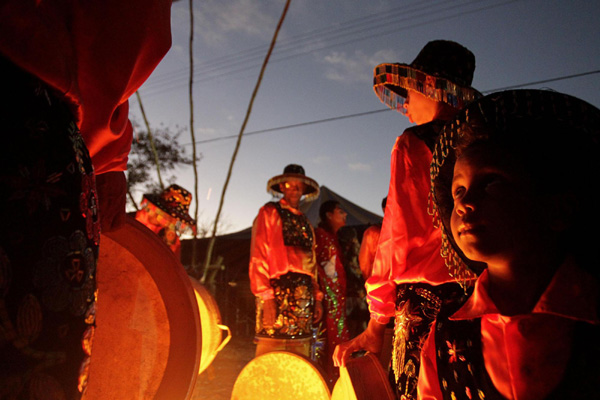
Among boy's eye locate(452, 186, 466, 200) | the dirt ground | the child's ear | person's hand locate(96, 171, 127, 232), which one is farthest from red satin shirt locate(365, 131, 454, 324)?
the dirt ground

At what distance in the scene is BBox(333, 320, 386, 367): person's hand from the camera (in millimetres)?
1684

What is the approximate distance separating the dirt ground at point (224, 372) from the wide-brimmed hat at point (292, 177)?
2.05 meters

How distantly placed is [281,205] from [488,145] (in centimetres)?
363

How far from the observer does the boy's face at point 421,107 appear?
1798 millimetres

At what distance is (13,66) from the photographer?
69 centimetres

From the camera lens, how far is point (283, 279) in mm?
4148

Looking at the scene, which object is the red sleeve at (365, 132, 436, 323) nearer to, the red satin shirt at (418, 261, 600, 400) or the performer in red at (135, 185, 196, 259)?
the red satin shirt at (418, 261, 600, 400)

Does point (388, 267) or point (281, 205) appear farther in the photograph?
point (281, 205)

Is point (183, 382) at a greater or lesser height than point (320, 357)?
greater

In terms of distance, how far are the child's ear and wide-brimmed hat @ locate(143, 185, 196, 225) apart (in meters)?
4.66

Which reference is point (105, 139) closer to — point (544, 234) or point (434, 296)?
point (544, 234)

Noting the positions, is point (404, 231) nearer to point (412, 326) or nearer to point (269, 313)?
point (412, 326)

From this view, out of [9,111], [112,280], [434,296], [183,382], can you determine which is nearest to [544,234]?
[434,296]

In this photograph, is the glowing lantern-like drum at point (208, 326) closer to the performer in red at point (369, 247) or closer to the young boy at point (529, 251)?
the young boy at point (529, 251)
